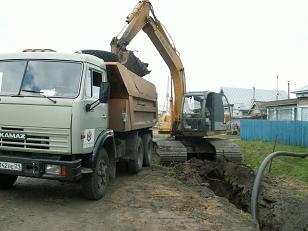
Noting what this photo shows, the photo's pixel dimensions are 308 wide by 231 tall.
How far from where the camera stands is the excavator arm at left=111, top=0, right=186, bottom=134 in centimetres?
1407

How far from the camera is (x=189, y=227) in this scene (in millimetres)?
6914

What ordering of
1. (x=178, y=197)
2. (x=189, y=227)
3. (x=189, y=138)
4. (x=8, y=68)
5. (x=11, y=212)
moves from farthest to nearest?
(x=189, y=138) < (x=178, y=197) < (x=8, y=68) < (x=11, y=212) < (x=189, y=227)

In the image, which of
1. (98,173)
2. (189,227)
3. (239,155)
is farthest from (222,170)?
(189,227)

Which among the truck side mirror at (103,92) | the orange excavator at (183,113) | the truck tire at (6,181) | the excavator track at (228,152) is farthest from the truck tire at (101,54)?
the excavator track at (228,152)

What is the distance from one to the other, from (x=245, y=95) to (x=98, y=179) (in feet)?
211

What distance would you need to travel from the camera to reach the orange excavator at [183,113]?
15.8 metres

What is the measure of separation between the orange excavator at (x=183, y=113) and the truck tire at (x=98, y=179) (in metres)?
6.71

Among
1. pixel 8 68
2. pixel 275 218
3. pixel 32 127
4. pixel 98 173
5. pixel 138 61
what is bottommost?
pixel 275 218

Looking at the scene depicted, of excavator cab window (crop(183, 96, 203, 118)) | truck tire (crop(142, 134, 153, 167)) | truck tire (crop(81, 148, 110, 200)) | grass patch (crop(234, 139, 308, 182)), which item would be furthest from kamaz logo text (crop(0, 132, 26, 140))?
excavator cab window (crop(183, 96, 203, 118))

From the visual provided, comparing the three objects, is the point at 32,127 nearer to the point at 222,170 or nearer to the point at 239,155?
Result: the point at 222,170

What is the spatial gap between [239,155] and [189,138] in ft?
7.98

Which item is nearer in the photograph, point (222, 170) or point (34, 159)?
point (34, 159)

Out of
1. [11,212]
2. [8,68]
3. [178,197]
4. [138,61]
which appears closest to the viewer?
[11,212]

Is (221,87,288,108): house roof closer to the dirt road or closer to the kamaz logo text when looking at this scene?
the dirt road
